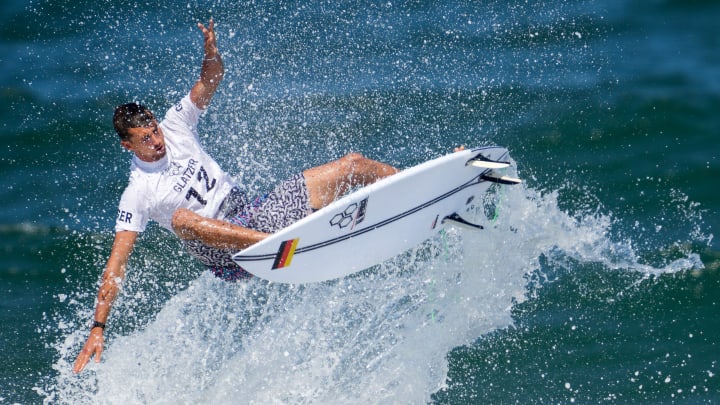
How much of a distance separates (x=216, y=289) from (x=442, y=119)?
3.01m

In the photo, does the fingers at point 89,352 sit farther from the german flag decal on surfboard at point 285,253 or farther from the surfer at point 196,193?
the german flag decal on surfboard at point 285,253

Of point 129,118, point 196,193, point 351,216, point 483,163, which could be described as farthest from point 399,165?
point 129,118

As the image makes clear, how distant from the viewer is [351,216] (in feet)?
21.7

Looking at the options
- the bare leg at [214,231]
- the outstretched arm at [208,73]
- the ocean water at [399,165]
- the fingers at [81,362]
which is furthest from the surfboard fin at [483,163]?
the fingers at [81,362]

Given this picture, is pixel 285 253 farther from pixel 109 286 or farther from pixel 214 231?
pixel 109 286

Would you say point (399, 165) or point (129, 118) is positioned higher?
point (399, 165)

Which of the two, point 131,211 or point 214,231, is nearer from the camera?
point 214,231

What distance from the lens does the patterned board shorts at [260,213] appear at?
266 inches

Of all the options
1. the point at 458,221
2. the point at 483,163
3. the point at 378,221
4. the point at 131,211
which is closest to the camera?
the point at 131,211

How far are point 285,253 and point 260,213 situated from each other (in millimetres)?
512

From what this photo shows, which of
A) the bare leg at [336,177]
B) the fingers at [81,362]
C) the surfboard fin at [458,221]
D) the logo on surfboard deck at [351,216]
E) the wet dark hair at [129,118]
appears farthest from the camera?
Result: the surfboard fin at [458,221]

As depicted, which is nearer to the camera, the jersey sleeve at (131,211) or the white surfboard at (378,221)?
the white surfboard at (378,221)

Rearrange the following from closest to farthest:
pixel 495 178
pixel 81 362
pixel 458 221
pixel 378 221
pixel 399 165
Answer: pixel 81 362 < pixel 378 221 < pixel 495 178 < pixel 458 221 < pixel 399 165

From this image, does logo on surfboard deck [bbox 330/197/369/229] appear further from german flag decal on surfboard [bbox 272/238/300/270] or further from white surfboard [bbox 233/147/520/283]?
german flag decal on surfboard [bbox 272/238/300/270]
